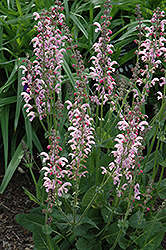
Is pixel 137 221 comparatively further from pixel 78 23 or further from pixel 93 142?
pixel 78 23

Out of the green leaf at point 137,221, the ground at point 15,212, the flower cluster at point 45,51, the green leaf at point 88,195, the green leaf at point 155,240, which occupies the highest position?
the flower cluster at point 45,51

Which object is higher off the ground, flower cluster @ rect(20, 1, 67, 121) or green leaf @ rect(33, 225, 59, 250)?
flower cluster @ rect(20, 1, 67, 121)

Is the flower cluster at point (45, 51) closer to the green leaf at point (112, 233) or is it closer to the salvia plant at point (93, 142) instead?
the salvia plant at point (93, 142)

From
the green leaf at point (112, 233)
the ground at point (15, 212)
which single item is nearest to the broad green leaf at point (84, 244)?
the green leaf at point (112, 233)

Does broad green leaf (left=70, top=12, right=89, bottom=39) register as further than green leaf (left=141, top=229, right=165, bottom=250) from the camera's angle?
Yes

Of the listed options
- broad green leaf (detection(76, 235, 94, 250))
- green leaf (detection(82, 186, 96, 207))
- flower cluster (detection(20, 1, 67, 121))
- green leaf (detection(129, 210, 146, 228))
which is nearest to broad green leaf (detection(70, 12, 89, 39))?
flower cluster (detection(20, 1, 67, 121))

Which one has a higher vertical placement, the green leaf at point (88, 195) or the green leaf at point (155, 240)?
the green leaf at point (88, 195)

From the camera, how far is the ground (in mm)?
2764

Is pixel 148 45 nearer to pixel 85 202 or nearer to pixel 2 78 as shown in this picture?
pixel 85 202

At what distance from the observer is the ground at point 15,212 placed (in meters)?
2.76

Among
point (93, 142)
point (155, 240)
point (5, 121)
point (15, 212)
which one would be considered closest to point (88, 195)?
point (93, 142)

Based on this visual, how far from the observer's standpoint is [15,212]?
10.1ft

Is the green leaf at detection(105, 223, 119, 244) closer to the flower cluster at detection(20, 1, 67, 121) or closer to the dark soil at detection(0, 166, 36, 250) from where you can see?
the dark soil at detection(0, 166, 36, 250)

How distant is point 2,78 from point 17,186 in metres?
1.29
